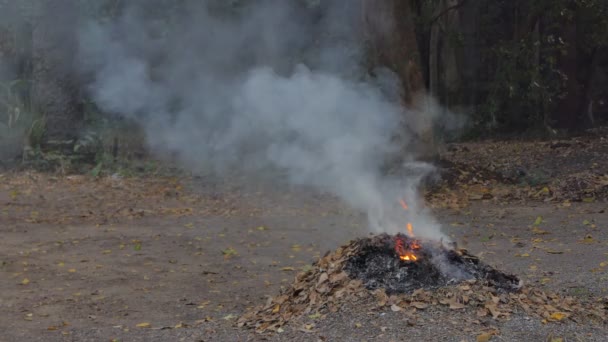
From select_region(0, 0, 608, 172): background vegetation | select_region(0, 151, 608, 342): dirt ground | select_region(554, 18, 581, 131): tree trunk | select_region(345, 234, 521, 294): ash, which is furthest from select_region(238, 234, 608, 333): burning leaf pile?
select_region(554, 18, 581, 131): tree trunk

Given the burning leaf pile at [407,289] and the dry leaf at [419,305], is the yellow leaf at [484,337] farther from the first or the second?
the dry leaf at [419,305]

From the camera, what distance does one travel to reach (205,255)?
10.4 m

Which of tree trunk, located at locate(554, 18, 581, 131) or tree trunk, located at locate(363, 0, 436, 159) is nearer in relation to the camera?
tree trunk, located at locate(363, 0, 436, 159)

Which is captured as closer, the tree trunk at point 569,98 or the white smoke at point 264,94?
the white smoke at point 264,94

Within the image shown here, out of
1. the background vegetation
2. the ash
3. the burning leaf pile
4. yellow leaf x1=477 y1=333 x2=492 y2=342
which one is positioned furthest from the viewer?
the background vegetation

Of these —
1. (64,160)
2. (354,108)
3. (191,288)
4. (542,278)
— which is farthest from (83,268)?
(64,160)

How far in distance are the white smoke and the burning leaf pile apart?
6.43 ft

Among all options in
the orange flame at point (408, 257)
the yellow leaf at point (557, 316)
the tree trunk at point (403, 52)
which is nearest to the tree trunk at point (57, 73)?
the tree trunk at point (403, 52)

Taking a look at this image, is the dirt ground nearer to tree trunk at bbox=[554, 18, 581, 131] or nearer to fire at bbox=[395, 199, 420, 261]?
fire at bbox=[395, 199, 420, 261]

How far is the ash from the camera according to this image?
21.6 feet

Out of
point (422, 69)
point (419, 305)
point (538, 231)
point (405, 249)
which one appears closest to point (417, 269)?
point (405, 249)

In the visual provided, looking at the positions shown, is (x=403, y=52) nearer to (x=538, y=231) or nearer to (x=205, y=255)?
(x=538, y=231)

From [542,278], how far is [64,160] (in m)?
11.5

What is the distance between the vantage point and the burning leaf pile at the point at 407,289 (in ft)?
20.6
